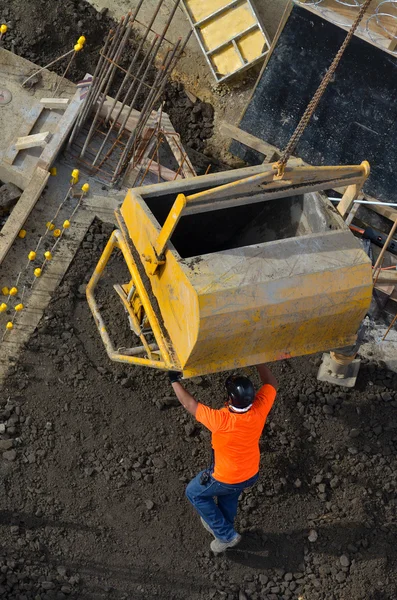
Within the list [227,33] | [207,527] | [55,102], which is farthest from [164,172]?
[207,527]

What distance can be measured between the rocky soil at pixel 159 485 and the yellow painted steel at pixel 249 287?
141 cm

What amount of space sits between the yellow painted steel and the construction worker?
0.90 ft

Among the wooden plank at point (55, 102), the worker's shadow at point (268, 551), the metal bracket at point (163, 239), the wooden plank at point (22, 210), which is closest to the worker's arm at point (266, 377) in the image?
the metal bracket at point (163, 239)

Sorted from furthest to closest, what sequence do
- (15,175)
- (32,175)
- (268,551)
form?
(15,175)
(32,175)
(268,551)

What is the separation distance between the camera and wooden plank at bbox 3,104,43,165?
887cm

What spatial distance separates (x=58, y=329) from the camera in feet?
26.2

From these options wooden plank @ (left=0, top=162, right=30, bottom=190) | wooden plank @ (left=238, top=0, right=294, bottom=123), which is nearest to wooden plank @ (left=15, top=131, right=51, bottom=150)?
wooden plank @ (left=0, top=162, right=30, bottom=190)

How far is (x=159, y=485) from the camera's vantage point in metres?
7.38

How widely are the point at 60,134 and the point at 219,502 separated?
4049 millimetres

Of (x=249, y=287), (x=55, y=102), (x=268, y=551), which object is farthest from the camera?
(x=55, y=102)

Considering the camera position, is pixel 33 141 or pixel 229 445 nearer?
pixel 229 445

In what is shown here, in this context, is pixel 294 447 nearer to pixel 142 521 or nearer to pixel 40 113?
pixel 142 521

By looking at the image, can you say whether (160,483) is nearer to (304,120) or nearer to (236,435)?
(236,435)

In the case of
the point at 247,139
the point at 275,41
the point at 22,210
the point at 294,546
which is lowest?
Answer: the point at 294,546
